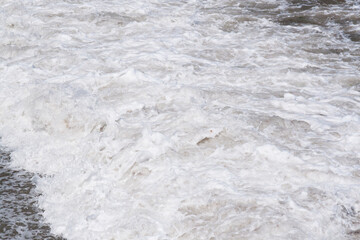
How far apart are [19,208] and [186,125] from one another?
1957 mm

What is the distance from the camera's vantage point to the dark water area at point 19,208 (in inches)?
132

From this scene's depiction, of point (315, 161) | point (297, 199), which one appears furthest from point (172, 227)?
point (315, 161)

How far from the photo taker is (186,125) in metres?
4.76

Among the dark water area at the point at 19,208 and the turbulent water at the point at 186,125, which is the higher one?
the dark water area at the point at 19,208

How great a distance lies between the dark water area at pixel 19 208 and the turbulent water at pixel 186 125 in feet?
0.27

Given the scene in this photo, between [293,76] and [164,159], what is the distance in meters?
2.92

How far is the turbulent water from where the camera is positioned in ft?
11.3

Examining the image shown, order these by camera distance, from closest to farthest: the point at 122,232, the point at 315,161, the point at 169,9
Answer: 1. the point at 122,232
2. the point at 315,161
3. the point at 169,9

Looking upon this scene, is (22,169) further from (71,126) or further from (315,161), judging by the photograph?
(315,161)

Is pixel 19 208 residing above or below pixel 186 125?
above

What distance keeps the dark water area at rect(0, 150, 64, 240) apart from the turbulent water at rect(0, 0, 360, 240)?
8cm

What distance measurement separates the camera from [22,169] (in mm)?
4164

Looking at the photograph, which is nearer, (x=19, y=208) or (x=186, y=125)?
(x=19, y=208)

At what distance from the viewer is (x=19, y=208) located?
11.9 feet
